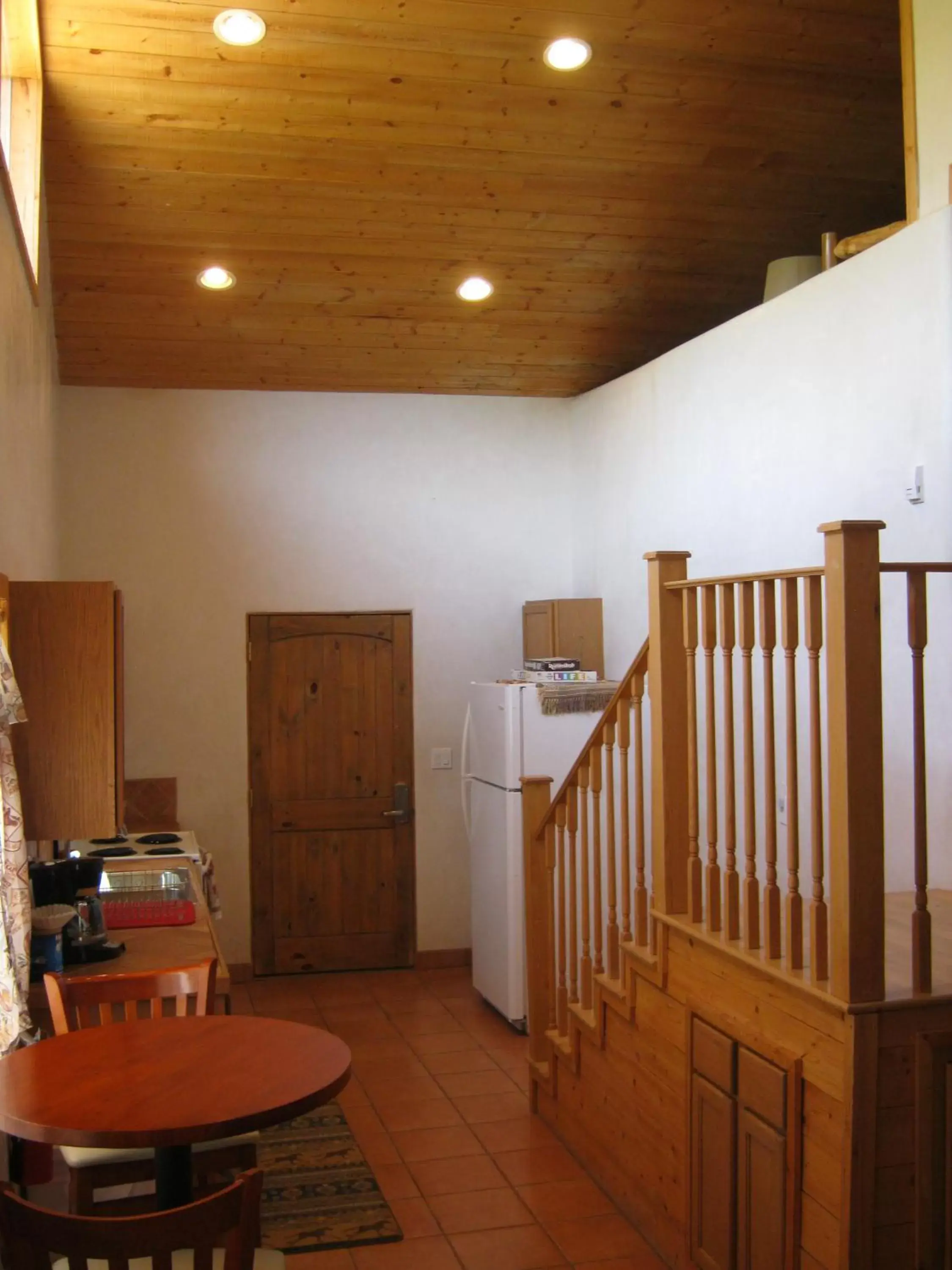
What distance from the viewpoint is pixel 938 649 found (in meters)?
3.71

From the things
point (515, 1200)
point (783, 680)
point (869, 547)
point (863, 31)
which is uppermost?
point (863, 31)

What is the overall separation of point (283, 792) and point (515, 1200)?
311 centimetres

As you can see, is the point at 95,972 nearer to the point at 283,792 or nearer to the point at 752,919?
the point at 752,919

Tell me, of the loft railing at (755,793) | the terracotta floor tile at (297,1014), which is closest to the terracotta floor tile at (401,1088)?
the loft railing at (755,793)

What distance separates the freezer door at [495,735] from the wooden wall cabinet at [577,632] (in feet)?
1.57

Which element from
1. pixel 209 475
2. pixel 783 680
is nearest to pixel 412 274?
pixel 209 475

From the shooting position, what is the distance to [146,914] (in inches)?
165

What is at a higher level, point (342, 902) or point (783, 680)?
point (783, 680)

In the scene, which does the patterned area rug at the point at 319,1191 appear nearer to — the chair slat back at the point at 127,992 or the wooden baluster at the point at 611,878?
the chair slat back at the point at 127,992

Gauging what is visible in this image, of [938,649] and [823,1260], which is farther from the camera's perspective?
[938,649]

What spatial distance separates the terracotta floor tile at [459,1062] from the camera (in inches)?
210

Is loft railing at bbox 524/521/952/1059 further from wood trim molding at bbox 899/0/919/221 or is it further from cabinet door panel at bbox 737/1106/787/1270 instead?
wood trim molding at bbox 899/0/919/221

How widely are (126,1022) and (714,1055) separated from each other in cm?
148

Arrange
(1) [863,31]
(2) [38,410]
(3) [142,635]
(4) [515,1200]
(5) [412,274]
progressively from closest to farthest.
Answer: (4) [515,1200]
(1) [863,31]
(2) [38,410]
(5) [412,274]
(3) [142,635]
